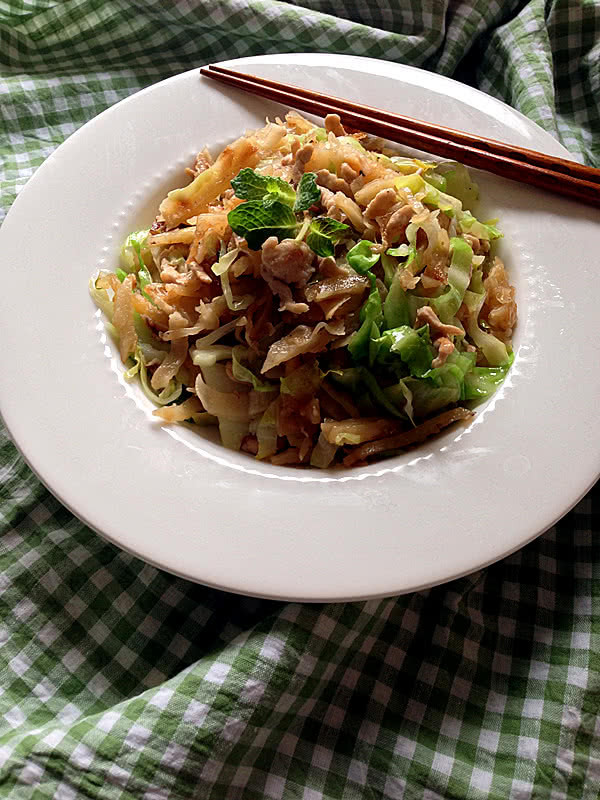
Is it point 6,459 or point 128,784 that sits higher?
point 6,459

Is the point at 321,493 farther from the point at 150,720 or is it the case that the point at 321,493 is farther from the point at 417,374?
the point at 150,720

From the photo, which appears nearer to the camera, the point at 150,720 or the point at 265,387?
the point at 150,720

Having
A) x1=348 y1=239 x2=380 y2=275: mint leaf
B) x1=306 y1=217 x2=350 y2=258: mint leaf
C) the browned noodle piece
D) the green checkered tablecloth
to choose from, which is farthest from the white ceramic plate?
x1=306 y1=217 x2=350 y2=258: mint leaf

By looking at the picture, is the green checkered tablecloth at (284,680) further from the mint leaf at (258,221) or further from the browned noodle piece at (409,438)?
the mint leaf at (258,221)

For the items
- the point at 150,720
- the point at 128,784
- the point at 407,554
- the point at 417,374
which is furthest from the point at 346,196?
the point at 128,784

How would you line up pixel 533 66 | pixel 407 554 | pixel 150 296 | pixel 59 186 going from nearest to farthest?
1. pixel 407 554
2. pixel 150 296
3. pixel 59 186
4. pixel 533 66

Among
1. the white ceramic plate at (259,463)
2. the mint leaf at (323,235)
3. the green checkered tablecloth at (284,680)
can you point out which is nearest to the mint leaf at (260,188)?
the mint leaf at (323,235)
